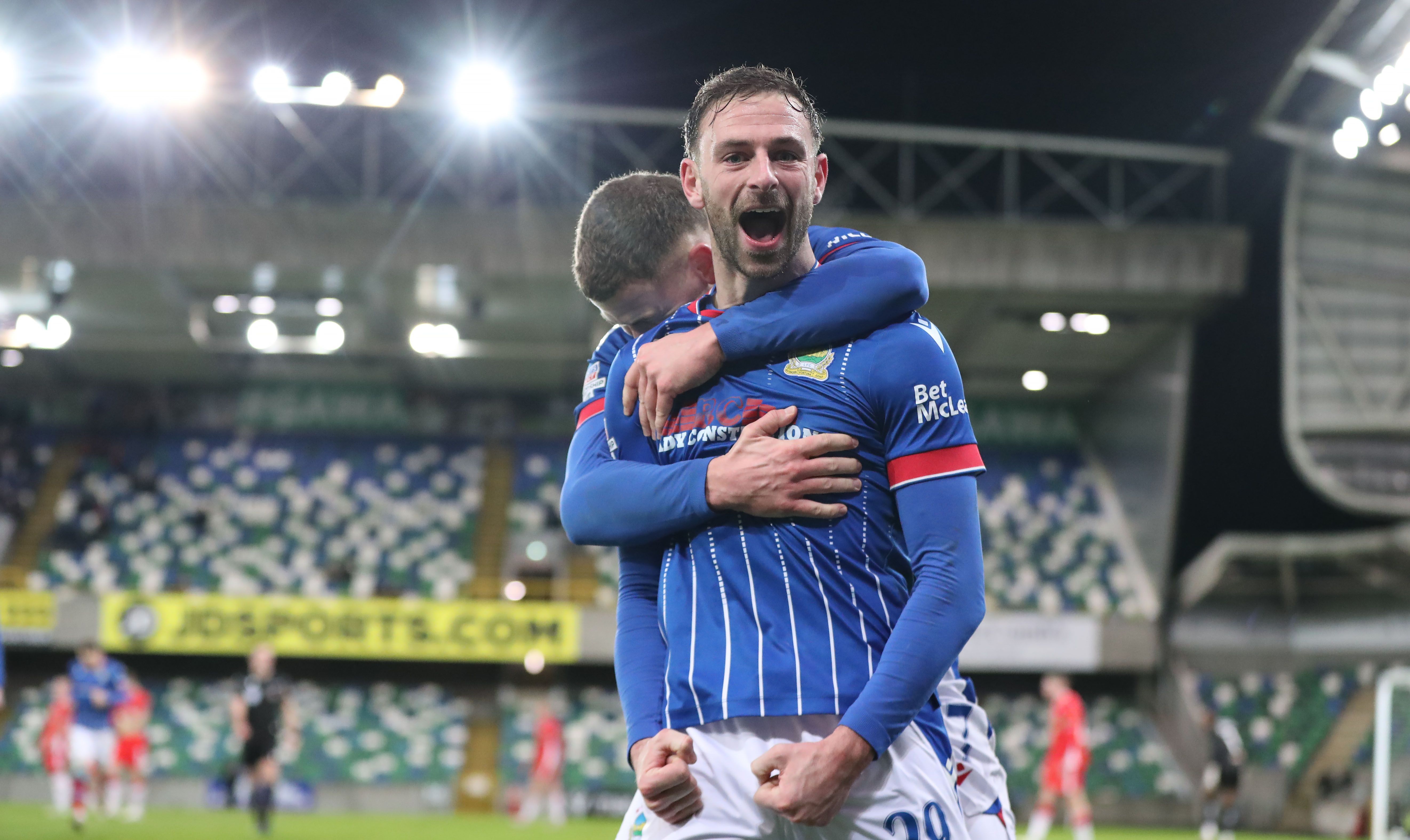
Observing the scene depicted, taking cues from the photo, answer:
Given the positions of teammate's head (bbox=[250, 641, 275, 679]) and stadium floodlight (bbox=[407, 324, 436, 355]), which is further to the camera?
stadium floodlight (bbox=[407, 324, 436, 355])

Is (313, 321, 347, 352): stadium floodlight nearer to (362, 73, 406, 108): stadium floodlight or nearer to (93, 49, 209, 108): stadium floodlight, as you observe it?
(93, 49, 209, 108): stadium floodlight

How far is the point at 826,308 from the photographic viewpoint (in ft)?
6.64

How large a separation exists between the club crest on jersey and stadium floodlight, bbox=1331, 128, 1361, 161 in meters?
17.6

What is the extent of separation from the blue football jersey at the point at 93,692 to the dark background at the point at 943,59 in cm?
878

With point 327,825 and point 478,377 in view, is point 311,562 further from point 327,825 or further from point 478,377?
point 327,825

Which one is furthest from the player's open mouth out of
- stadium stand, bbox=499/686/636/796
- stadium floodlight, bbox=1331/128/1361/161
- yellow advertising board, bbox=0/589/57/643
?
yellow advertising board, bbox=0/589/57/643

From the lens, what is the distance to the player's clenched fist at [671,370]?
6.68ft

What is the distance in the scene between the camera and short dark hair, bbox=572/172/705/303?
2.51 meters

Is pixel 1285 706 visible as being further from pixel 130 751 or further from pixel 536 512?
pixel 130 751

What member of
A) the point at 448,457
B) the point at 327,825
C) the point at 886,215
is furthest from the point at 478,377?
the point at 327,825

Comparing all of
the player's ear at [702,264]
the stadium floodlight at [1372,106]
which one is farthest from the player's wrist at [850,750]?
the stadium floodlight at [1372,106]

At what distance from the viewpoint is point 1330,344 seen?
760 inches

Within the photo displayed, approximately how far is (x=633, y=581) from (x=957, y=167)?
20.3 m

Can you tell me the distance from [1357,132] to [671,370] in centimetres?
1761
